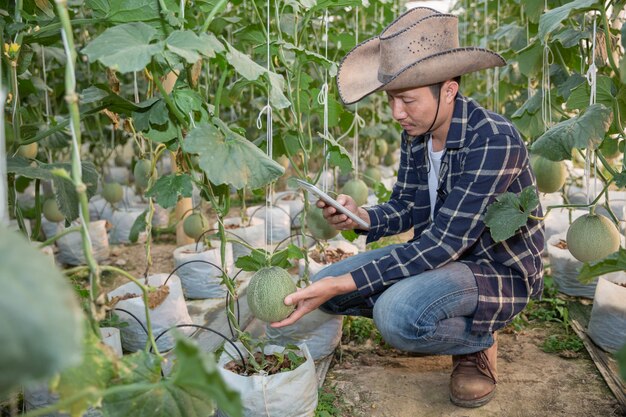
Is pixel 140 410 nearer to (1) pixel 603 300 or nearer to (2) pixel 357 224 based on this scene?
(2) pixel 357 224

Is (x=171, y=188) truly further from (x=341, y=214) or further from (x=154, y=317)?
(x=154, y=317)

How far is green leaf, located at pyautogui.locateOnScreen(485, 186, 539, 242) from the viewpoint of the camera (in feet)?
6.10

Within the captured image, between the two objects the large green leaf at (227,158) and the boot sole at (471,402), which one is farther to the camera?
the boot sole at (471,402)

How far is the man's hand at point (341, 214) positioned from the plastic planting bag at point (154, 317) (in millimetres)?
820

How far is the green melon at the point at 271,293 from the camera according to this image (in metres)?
1.82

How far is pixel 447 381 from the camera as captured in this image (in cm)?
227

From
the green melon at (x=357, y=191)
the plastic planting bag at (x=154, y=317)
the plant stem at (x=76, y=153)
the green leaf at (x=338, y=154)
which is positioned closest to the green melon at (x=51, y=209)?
the plastic planting bag at (x=154, y=317)

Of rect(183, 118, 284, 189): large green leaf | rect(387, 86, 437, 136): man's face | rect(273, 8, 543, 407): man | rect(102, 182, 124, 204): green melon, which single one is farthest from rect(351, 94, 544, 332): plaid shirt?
rect(102, 182, 124, 204): green melon

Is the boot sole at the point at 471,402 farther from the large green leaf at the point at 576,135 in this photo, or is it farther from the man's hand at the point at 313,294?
the large green leaf at the point at 576,135

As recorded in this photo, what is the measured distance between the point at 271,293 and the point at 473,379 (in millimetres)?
784

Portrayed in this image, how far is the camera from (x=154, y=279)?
288 cm

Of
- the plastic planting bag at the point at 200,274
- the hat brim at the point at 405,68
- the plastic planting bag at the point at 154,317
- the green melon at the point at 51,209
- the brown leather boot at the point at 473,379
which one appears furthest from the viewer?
the green melon at the point at 51,209

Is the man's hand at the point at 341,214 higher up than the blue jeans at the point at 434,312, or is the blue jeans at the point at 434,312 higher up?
the man's hand at the point at 341,214

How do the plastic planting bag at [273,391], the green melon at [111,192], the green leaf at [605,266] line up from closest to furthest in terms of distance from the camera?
the green leaf at [605,266]
the plastic planting bag at [273,391]
the green melon at [111,192]
